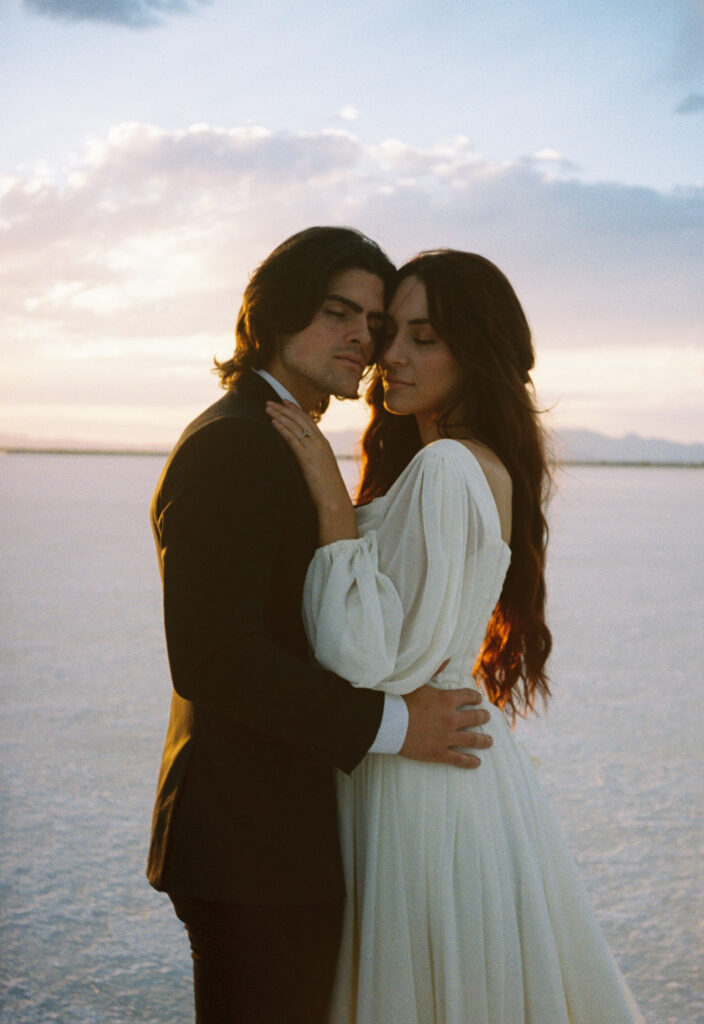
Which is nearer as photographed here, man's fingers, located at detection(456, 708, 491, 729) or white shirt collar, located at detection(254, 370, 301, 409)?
man's fingers, located at detection(456, 708, 491, 729)

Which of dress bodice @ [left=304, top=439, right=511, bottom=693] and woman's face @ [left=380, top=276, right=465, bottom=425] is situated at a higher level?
woman's face @ [left=380, top=276, right=465, bottom=425]

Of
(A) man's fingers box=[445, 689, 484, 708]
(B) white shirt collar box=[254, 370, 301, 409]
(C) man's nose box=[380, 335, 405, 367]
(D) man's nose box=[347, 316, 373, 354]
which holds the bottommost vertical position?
(A) man's fingers box=[445, 689, 484, 708]

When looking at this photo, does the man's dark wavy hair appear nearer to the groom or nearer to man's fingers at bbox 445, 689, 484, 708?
the groom

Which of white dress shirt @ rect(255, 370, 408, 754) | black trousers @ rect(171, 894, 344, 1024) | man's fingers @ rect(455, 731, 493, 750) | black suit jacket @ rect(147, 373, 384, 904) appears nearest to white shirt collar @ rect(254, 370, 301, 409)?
black suit jacket @ rect(147, 373, 384, 904)

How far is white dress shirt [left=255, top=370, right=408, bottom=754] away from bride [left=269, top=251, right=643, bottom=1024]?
1.1 inches

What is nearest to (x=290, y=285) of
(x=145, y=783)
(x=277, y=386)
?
(x=277, y=386)

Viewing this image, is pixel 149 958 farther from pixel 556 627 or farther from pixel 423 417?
pixel 556 627

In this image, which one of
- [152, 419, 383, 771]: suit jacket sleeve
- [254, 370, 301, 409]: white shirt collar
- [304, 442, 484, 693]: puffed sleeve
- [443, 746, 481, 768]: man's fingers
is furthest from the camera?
[254, 370, 301, 409]: white shirt collar

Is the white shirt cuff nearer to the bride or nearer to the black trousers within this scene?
the bride

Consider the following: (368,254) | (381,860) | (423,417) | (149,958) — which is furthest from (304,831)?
(149,958)

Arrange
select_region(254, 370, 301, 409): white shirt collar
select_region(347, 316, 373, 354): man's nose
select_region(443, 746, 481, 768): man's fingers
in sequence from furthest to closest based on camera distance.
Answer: select_region(347, 316, 373, 354): man's nose → select_region(254, 370, 301, 409): white shirt collar → select_region(443, 746, 481, 768): man's fingers

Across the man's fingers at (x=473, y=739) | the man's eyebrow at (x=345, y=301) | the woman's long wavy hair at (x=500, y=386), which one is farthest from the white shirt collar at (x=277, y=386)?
the man's fingers at (x=473, y=739)

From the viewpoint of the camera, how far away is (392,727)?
204cm

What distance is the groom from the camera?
1.86 metres
